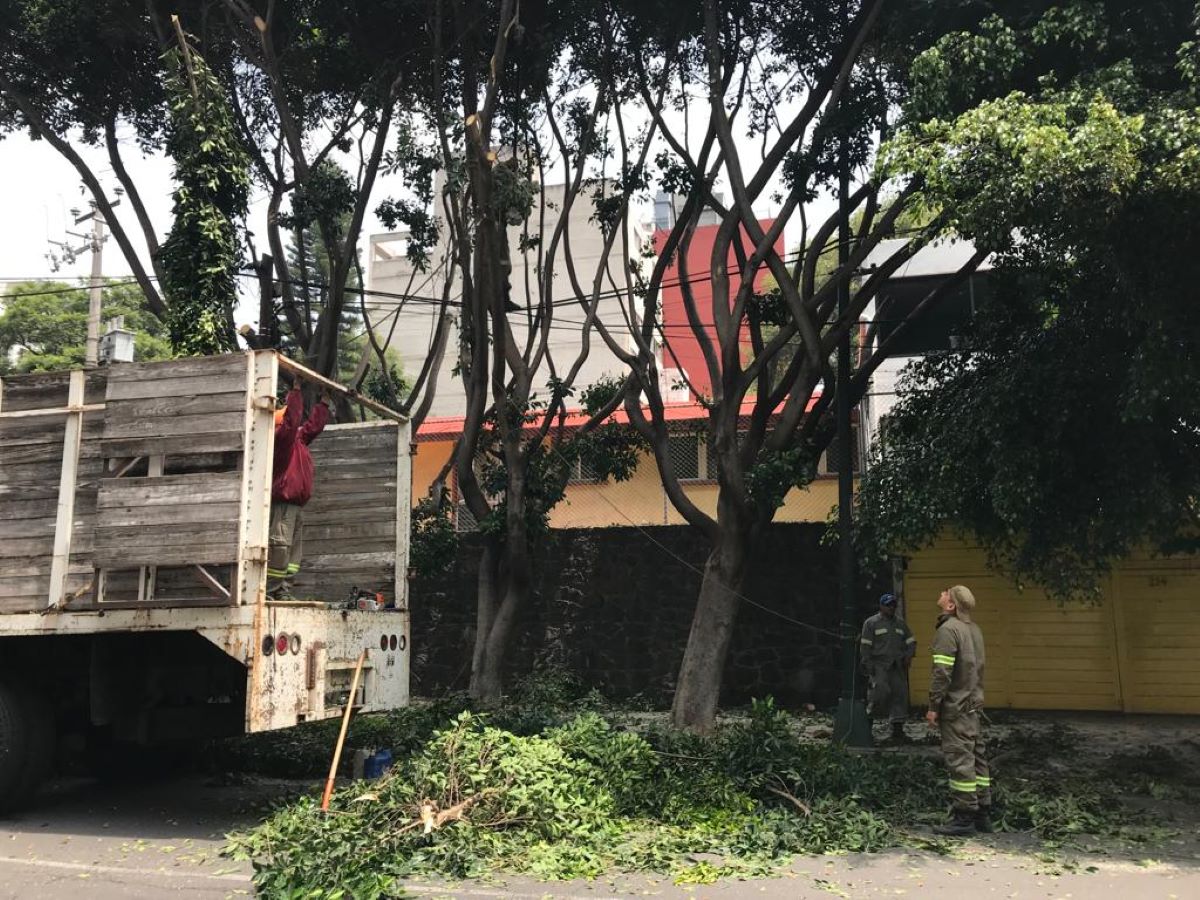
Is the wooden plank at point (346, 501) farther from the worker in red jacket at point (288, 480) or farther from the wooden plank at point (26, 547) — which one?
the wooden plank at point (26, 547)

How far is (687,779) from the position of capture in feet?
24.4

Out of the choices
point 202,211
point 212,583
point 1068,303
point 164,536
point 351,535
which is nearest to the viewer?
point 212,583

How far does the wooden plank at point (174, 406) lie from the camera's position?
6.45 metres

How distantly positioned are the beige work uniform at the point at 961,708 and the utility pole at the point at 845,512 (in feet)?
11.2

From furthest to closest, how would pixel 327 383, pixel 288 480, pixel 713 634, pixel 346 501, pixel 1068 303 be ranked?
pixel 713 634
pixel 346 501
pixel 1068 303
pixel 327 383
pixel 288 480

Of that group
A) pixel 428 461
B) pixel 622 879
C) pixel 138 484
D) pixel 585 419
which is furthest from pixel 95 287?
pixel 622 879

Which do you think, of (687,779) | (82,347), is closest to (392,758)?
(687,779)

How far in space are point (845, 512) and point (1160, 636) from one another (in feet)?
15.4

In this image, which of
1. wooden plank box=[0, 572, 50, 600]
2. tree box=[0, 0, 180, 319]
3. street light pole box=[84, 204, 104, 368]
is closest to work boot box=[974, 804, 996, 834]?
wooden plank box=[0, 572, 50, 600]

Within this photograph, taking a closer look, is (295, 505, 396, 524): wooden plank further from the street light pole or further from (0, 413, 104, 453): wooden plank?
the street light pole

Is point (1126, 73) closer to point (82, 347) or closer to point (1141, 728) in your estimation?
point (1141, 728)

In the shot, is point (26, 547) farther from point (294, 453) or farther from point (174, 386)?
point (294, 453)

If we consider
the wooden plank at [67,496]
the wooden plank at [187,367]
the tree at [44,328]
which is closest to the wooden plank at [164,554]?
the wooden plank at [67,496]

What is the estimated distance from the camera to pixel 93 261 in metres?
21.1
